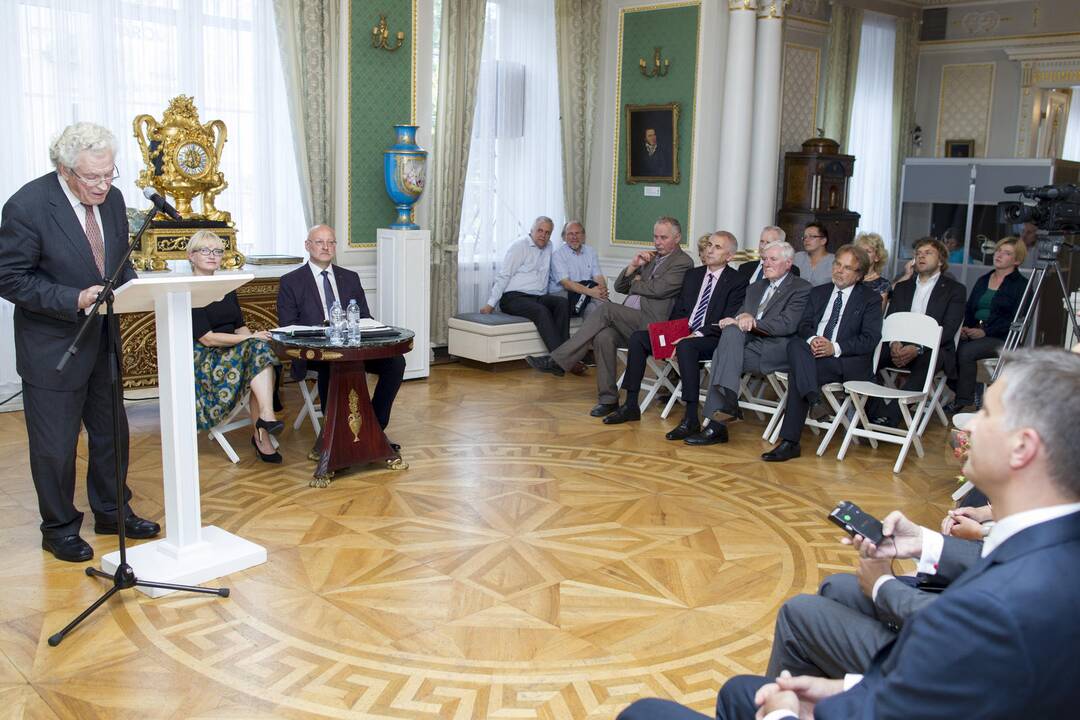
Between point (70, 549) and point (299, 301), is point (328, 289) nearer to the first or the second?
point (299, 301)

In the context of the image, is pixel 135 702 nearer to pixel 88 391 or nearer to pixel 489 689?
pixel 489 689

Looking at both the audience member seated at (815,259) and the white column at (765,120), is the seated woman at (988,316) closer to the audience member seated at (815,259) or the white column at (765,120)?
the audience member seated at (815,259)

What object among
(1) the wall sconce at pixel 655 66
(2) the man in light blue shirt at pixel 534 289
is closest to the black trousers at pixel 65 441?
(2) the man in light blue shirt at pixel 534 289

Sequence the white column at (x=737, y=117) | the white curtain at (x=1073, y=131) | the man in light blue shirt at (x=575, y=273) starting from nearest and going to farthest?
the white column at (x=737, y=117) → the man in light blue shirt at (x=575, y=273) → the white curtain at (x=1073, y=131)

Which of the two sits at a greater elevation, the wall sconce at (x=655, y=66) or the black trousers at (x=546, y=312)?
the wall sconce at (x=655, y=66)

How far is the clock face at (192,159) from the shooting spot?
675cm

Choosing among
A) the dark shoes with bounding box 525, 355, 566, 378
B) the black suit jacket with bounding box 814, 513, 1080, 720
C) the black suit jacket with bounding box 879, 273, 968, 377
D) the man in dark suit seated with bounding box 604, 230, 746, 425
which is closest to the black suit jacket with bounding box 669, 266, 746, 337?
the man in dark suit seated with bounding box 604, 230, 746, 425

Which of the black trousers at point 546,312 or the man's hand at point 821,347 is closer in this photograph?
the man's hand at point 821,347

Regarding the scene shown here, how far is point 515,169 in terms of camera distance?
31.1ft

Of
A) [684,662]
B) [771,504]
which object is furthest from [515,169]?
[684,662]

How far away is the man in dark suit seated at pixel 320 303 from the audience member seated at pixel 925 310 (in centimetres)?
324

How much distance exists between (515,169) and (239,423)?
14.5ft

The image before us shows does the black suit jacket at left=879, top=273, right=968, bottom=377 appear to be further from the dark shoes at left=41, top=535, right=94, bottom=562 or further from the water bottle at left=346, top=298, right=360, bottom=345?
the dark shoes at left=41, top=535, right=94, bottom=562

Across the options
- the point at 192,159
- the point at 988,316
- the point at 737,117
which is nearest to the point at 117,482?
the point at 192,159
